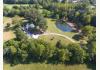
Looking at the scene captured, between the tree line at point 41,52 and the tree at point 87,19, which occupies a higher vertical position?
the tree at point 87,19

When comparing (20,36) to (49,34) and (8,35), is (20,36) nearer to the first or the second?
(8,35)

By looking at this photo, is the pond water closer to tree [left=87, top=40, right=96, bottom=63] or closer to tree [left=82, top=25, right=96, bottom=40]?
tree [left=82, top=25, right=96, bottom=40]

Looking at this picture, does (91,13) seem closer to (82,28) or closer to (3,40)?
(82,28)

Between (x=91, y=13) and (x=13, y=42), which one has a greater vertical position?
(x=91, y=13)

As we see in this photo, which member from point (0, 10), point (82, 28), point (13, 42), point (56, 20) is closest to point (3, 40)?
point (13, 42)

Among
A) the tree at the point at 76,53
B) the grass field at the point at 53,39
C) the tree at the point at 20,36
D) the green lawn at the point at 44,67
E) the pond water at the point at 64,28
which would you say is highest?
the pond water at the point at 64,28

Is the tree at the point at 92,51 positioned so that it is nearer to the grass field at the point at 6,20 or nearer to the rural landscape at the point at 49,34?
the rural landscape at the point at 49,34

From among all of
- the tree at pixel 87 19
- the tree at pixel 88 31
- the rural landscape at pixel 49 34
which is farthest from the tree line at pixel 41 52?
the tree at pixel 87 19

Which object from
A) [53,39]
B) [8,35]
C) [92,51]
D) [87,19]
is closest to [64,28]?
[53,39]
